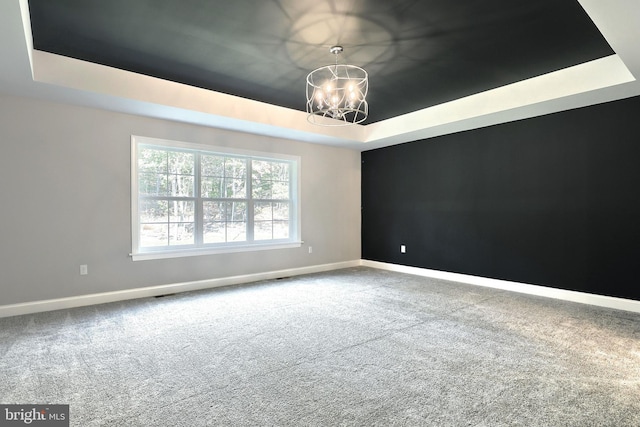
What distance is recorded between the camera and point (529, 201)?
459 cm

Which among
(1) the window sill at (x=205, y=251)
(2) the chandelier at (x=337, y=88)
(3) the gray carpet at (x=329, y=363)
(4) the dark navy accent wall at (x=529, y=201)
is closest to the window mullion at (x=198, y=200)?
(1) the window sill at (x=205, y=251)

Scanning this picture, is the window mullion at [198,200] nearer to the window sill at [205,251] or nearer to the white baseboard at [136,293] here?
the window sill at [205,251]

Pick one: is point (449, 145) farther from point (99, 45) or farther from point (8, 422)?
point (8, 422)

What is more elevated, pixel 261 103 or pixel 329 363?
pixel 261 103

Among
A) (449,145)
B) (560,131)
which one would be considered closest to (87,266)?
(449,145)

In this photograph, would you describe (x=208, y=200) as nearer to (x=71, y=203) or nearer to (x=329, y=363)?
(x=71, y=203)

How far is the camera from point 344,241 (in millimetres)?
6672

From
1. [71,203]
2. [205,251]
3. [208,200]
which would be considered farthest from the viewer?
[208,200]

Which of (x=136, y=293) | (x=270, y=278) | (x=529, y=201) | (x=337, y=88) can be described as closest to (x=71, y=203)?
(x=136, y=293)

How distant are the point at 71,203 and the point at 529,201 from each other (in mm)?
5821

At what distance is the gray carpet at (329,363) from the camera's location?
188cm

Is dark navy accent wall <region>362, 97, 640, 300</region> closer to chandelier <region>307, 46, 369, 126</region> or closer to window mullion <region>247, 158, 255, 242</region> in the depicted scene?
chandelier <region>307, 46, 369, 126</region>

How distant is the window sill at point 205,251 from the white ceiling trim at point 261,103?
5.97 ft

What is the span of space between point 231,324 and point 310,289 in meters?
1.66
